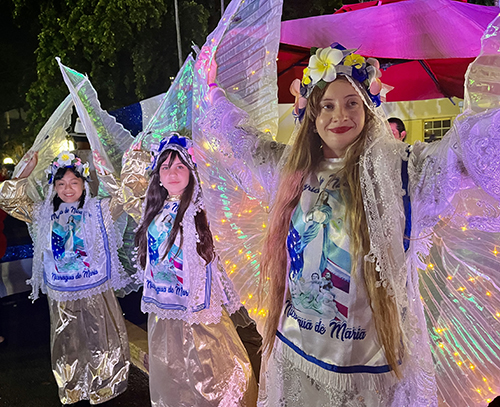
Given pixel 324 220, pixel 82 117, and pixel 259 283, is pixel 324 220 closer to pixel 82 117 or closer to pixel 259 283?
pixel 259 283

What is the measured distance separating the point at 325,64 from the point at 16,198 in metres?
3.09

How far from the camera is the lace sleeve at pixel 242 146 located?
6.55 feet

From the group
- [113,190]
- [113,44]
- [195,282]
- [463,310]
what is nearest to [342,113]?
[463,310]

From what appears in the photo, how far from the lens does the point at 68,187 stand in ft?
11.9

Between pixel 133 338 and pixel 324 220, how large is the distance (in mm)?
3685

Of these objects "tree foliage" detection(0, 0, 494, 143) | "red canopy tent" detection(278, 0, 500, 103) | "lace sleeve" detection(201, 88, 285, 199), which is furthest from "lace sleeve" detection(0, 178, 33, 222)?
"tree foliage" detection(0, 0, 494, 143)

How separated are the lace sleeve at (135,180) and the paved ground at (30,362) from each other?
1.59m

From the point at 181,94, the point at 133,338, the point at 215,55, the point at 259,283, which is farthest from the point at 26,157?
the point at 259,283

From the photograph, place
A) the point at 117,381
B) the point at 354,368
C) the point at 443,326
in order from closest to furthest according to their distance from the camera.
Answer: the point at 354,368 → the point at 443,326 → the point at 117,381

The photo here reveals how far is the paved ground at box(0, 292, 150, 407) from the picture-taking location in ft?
12.5

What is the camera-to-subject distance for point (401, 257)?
5.33 feet

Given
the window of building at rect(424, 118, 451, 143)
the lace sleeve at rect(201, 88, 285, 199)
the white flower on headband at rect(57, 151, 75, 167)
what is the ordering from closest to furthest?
1. the lace sleeve at rect(201, 88, 285, 199)
2. the white flower on headband at rect(57, 151, 75, 167)
3. the window of building at rect(424, 118, 451, 143)

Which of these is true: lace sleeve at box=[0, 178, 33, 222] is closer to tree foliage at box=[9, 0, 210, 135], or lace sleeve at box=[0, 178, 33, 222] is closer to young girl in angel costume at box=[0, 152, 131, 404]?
young girl in angel costume at box=[0, 152, 131, 404]

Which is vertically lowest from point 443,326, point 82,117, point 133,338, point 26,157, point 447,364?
point 133,338
